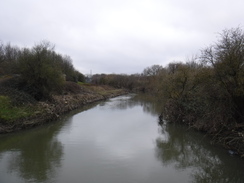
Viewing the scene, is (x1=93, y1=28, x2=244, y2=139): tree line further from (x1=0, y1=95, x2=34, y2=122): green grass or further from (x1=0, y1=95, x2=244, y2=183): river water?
(x1=0, y1=95, x2=34, y2=122): green grass

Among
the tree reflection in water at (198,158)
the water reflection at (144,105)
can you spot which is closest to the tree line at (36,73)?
the water reflection at (144,105)

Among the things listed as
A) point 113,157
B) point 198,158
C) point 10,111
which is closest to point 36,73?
point 10,111

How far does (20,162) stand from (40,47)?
13857 mm

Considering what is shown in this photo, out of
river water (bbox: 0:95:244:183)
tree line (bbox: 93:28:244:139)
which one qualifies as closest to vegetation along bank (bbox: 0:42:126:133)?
river water (bbox: 0:95:244:183)

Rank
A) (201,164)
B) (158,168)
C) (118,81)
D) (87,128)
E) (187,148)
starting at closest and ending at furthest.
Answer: (158,168), (201,164), (187,148), (87,128), (118,81)

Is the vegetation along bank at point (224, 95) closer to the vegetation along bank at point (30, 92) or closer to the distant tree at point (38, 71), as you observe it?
the vegetation along bank at point (30, 92)

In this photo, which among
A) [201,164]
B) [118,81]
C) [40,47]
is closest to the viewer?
[201,164]

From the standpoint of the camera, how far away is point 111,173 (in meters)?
7.99

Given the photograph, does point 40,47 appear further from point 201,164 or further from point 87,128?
point 201,164

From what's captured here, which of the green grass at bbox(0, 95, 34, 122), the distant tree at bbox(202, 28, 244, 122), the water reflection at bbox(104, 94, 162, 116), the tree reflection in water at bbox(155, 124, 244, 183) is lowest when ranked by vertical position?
the tree reflection in water at bbox(155, 124, 244, 183)

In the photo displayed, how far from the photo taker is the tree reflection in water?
8.20 meters

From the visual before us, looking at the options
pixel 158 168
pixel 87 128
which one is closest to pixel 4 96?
pixel 87 128

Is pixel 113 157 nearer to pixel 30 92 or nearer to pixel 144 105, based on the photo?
pixel 30 92

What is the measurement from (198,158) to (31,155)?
7557 mm
